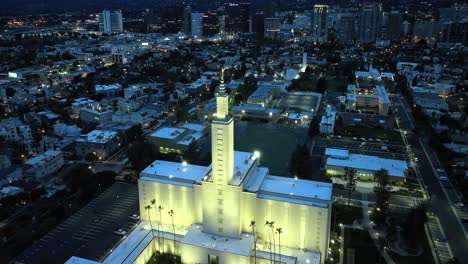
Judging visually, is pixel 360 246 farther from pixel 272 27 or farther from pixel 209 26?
pixel 209 26

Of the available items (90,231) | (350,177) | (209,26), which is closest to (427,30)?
(209,26)

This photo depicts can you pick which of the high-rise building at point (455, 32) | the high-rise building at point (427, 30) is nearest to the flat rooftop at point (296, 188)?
the high-rise building at point (455, 32)

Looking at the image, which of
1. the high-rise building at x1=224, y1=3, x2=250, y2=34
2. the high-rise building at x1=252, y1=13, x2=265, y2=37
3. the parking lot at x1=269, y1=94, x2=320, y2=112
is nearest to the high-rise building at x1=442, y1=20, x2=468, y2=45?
the high-rise building at x1=252, y1=13, x2=265, y2=37

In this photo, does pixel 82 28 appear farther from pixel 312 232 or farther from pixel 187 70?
pixel 312 232

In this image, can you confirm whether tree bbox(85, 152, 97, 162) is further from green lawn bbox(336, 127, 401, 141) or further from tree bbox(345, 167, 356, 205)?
green lawn bbox(336, 127, 401, 141)

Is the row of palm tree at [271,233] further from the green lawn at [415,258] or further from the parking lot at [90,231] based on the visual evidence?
the parking lot at [90,231]
